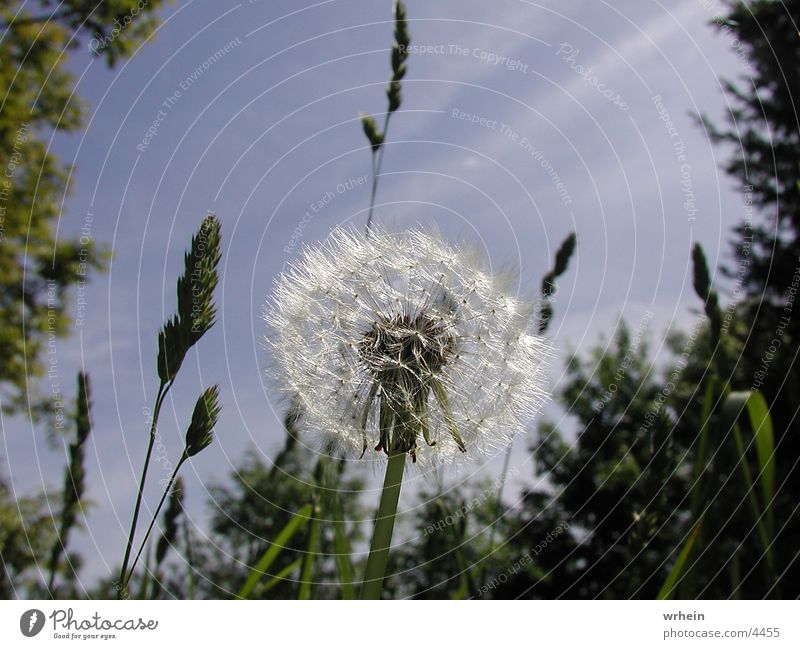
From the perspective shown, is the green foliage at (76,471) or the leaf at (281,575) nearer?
the green foliage at (76,471)

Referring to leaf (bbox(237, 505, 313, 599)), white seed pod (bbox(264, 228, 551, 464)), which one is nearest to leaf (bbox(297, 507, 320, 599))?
leaf (bbox(237, 505, 313, 599))

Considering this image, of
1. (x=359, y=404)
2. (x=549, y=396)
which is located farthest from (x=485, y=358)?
(x=359, y=404)

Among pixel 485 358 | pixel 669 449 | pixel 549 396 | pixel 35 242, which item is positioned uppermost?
pixel 35 242

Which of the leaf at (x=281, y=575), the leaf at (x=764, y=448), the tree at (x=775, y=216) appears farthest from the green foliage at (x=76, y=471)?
the tree at (x=775, y=216)

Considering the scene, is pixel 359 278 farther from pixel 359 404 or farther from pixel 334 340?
pixel 359 404

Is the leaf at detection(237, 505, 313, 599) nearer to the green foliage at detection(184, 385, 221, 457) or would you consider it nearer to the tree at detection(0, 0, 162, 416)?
the green foliage at detection(184, 385, 221, 457)
